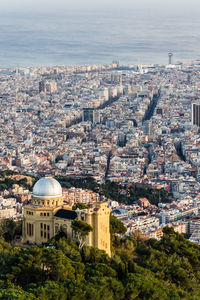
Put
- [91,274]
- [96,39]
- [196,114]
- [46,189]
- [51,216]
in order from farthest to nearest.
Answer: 1. [96,39]
2. [196,114]
3. [46,189]
4. [51,216]
5. [91,274]

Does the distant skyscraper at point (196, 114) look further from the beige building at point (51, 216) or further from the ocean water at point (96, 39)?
the ocean water at point (96, 39)

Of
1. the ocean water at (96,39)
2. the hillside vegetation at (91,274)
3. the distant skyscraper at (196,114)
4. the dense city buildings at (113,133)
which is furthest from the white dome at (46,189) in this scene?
the ocean water at (96,39)

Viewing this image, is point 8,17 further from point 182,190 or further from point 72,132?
point 182,190

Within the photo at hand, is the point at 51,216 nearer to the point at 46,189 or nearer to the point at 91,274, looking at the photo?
the point at 46,189

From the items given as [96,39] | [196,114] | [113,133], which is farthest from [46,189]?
[96,39]

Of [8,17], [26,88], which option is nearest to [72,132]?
[26,88]

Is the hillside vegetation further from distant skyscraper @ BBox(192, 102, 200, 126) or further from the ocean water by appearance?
the ocean water
